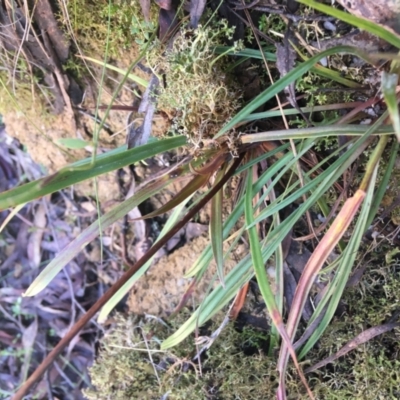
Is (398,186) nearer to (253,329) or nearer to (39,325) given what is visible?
(253,329)

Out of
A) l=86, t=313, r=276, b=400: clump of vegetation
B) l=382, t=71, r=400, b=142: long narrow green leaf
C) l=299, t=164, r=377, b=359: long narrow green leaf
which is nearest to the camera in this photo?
l=382, t=71, r=400, b=142: long narrow green leaf

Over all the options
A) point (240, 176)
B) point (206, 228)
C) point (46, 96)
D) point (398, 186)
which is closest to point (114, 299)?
point (206, 228)

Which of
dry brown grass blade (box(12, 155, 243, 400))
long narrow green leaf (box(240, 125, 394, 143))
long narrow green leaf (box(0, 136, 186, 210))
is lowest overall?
dry brown grass blade (box(12, 155, 243, 400))

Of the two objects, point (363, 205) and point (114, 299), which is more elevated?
point (363, 205)

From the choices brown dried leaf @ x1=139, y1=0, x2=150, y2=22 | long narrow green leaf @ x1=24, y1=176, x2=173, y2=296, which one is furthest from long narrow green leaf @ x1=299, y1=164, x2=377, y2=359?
brown dried leaf @ x1=139, y1=0, x2=150, y2=22

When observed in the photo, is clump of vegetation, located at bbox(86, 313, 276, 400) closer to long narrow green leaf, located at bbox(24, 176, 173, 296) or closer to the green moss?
the green moss

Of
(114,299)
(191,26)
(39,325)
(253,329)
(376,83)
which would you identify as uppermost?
(191,26)

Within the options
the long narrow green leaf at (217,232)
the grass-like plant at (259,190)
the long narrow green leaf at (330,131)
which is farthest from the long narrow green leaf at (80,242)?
the long narrow green leaf at (330,131)
